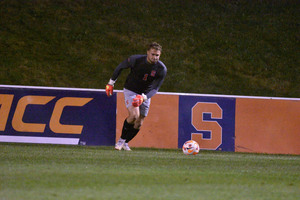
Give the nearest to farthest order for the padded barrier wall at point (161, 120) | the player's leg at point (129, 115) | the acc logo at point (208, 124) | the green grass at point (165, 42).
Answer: the player's leg at point (129, 115) → the padded barrier wall at point (161, 120) → the acc logo at point (208, 124) → the green grass at point (165, 42)

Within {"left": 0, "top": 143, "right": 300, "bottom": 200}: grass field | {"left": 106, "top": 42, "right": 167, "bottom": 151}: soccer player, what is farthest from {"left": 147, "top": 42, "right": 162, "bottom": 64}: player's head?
{"left": 0, "top": 143, "right": 300, "bottom": 200}: grass field

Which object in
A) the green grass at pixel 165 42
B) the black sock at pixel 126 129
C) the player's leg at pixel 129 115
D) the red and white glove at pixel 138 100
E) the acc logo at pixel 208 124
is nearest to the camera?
the red and white glove at pixel 138 100

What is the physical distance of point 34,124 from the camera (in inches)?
495

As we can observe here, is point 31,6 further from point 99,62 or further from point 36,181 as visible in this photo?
point 36,181

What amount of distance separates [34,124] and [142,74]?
3367 mm

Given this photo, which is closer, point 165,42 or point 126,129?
point 126,129

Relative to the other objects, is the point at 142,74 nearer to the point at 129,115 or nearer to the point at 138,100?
the point at 138,100

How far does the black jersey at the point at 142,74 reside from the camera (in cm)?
1061

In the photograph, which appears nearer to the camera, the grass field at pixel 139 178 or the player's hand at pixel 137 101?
the grass field at pixel 139 178

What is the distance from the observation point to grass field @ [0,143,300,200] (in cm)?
526

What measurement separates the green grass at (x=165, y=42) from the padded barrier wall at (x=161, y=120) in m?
5.09

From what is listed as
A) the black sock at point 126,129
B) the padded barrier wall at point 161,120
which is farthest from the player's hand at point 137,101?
the padded barrier wall at point 161,120

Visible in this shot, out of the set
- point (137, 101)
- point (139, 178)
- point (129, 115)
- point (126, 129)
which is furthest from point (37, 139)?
point (139, 178)

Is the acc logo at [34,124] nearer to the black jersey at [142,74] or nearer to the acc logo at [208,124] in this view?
the black jersey at [142,74]
